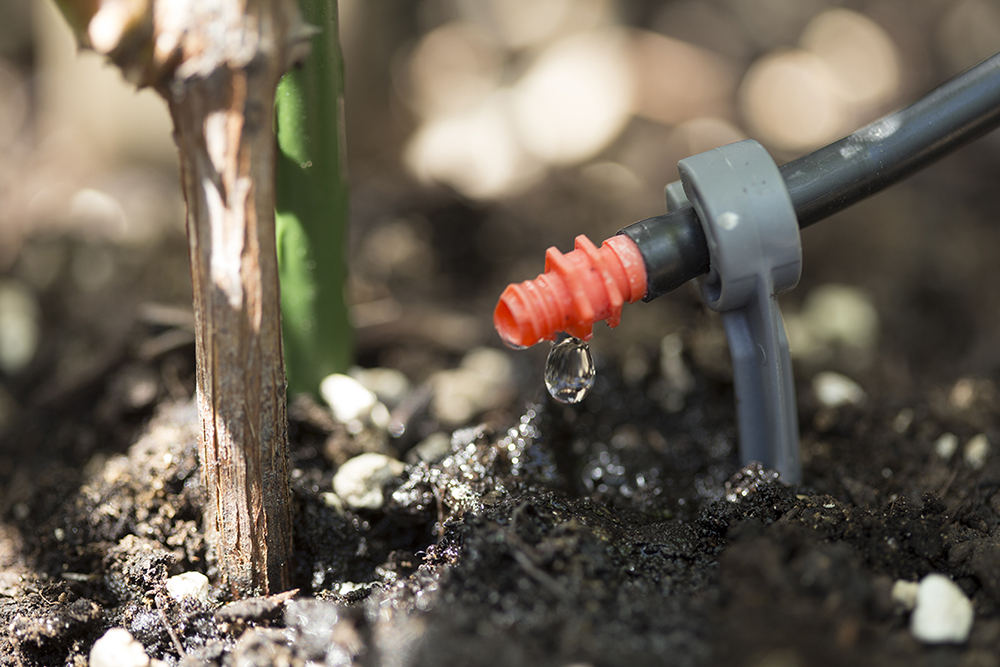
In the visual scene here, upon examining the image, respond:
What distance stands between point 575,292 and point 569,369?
0.17 metres

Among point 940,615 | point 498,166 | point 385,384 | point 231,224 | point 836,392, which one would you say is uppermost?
point 498,166

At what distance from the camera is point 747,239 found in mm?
856

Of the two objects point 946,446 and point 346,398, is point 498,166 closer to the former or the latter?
point 346,398

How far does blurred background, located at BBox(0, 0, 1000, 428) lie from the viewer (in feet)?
5.29

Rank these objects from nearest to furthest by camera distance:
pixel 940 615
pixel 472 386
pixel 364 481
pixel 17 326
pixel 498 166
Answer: pixel 940 615 → pixel 364 481 → pixel 472 386 → pixel 17 326 → pixel 498 166

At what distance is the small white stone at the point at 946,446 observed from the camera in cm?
118

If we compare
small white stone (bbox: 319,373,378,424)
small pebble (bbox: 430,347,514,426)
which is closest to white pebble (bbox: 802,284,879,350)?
small pebble (bbox: 430,347,514,426)

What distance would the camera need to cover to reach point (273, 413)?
90 cm

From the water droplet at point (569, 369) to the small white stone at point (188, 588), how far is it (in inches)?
19.5

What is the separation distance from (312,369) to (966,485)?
96cm

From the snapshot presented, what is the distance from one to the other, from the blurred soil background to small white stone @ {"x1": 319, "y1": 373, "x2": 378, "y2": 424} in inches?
0.8

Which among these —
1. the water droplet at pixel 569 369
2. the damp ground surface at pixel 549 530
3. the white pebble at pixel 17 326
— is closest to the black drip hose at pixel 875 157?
the water droplet at pixel 569 369

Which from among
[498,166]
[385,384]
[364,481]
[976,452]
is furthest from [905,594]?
[498,166]

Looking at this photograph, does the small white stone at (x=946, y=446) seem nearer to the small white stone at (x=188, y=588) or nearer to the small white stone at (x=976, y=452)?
the small white stone at (x=976, y=452)
